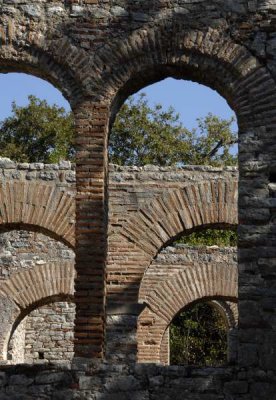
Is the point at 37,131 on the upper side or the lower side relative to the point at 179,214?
upper

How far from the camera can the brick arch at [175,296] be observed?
14242 millimetres

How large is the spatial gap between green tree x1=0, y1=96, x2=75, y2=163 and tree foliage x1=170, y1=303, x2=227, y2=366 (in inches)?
285

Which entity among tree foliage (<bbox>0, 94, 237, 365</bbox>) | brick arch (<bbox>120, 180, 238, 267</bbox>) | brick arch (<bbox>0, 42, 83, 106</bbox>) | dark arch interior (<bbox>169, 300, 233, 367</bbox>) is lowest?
dark arch interior (<bbox>169, 300, 233, 367</bbox>)

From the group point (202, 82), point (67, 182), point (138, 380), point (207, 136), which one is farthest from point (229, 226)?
point (207, 136)

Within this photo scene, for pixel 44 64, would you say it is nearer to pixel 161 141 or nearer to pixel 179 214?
pixel 179 214

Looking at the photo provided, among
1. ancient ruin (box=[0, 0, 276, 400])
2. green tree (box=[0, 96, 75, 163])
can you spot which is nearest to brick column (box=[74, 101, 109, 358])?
ancient ruin (box=[0, 0, 276, 400])

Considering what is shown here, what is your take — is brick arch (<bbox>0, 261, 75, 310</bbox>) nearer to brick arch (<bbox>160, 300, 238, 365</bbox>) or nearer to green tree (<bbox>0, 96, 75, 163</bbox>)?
brick arch (<bbox>160, 300, 238, 365</bbox>)

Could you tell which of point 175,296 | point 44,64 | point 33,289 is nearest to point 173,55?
point 44,64

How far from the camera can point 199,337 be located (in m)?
23.5

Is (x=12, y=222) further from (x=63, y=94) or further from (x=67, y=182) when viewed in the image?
(x=63, y=94)

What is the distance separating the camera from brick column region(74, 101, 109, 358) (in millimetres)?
7730

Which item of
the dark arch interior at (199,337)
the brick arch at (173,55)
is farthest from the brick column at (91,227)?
the dark arch interior at (199,337)

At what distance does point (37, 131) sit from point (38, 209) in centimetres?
1668

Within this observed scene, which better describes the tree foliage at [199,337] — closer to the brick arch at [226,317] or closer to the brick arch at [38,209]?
the brick arch at [226,317]
